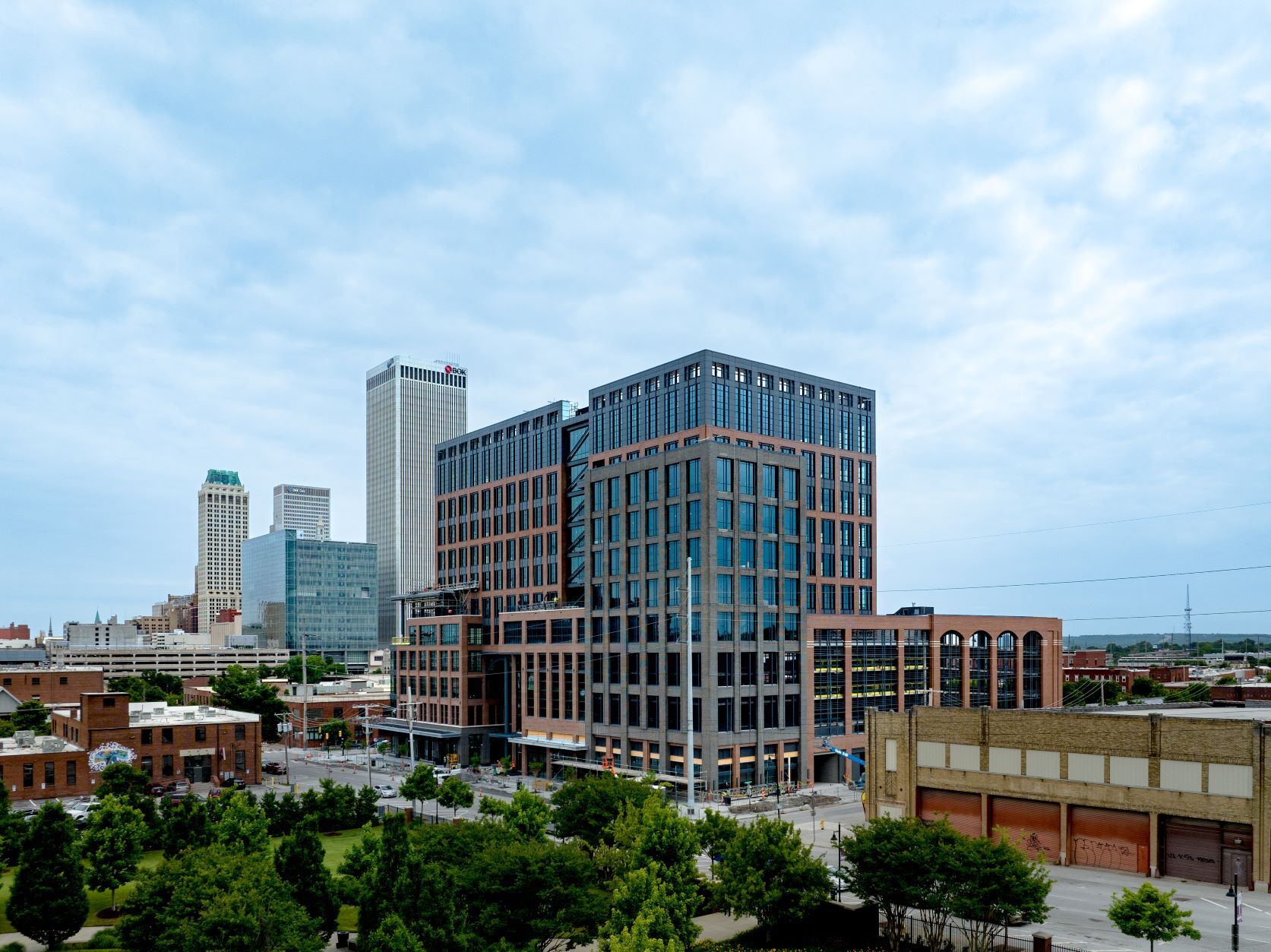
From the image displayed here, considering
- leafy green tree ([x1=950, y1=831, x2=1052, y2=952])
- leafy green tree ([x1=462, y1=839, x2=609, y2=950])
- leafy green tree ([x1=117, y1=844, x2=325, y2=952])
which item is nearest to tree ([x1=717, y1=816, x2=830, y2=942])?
leafy green tree ([x1=950, y1=831, x2=1052, y2=952])

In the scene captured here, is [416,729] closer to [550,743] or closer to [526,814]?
[550,743]

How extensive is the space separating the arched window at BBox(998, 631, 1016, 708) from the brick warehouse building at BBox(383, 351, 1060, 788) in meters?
0.45

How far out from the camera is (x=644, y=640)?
337 feet

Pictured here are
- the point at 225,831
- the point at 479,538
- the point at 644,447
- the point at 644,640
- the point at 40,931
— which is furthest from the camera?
the point at 479,538

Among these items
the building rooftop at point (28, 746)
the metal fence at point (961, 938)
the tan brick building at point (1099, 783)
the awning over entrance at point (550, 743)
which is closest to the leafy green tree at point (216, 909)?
the metal fence at point (961, 938)

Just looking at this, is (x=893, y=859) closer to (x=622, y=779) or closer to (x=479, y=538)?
(x=622, y=779)

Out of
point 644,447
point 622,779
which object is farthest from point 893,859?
point 644,447

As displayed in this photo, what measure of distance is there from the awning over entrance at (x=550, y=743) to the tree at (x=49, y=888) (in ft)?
215

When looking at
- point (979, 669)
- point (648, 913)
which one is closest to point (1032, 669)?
point (979, 669)

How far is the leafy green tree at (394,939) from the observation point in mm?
32469

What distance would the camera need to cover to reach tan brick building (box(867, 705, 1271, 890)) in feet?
187

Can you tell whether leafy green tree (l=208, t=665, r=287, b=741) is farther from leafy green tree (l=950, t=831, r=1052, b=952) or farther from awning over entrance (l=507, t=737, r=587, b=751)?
leafy green tree (l=950, t=831, r=1052, b=952)

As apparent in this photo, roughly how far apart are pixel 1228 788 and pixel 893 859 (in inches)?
1030

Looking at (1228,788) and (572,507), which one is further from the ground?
(572,507)
